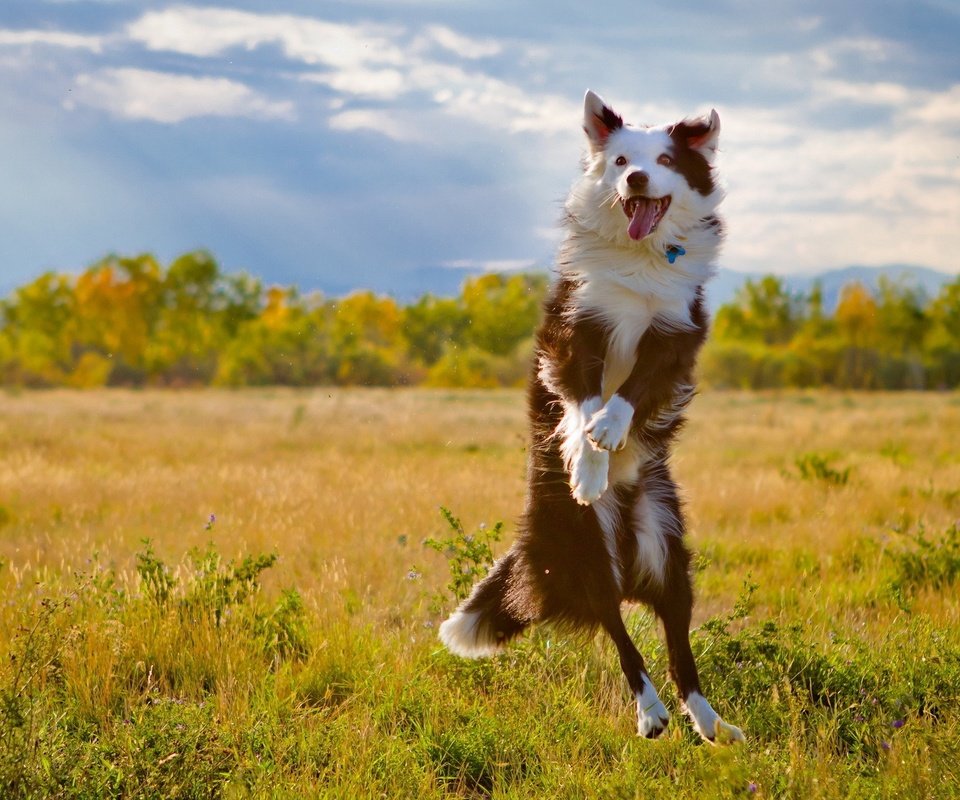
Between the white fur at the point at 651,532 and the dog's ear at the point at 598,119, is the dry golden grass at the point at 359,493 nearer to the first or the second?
the white fur at the point at 651,532

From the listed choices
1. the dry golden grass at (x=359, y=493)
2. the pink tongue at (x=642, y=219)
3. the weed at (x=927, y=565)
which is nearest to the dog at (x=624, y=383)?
the pink tongue at (x=642, y=219)

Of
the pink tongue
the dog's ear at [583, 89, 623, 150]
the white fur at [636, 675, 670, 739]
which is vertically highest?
the dog's ear at [583, 89, 623, 150]

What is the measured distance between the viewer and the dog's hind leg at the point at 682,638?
408 cm

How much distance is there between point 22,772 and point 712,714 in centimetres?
262

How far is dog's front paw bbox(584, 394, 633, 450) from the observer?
12.3 ft

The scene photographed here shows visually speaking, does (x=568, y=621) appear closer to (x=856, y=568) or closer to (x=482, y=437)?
(x=856, y=568)

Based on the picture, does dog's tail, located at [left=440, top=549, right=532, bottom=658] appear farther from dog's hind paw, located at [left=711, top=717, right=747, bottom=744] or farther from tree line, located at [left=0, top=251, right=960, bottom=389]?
tree line, located at [left=0, top=251, right=960, bottom=389]

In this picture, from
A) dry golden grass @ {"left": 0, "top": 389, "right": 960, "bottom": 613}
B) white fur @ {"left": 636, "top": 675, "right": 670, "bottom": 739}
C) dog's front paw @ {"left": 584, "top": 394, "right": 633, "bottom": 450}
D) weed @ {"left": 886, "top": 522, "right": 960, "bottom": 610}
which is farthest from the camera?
dry golden grass @ {"left": 0, "top": 389, "right": 960, "bottom": 613}

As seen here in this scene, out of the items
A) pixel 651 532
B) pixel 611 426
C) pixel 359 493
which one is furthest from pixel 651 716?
pixel 359 493

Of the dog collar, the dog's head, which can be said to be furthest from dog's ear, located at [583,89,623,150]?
the dog collar

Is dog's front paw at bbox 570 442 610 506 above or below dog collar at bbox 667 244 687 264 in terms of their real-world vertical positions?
below

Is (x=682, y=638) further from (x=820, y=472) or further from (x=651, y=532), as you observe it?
(x=820, y=472)

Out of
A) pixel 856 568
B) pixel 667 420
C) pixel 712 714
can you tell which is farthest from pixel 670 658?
pixel 856 568

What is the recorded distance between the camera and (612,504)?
4145 millimetres
